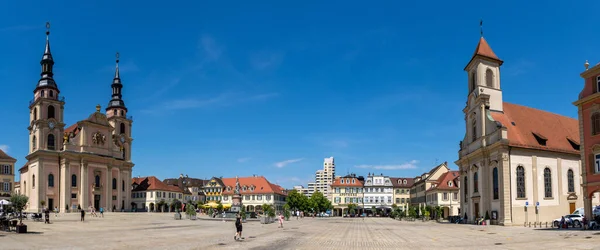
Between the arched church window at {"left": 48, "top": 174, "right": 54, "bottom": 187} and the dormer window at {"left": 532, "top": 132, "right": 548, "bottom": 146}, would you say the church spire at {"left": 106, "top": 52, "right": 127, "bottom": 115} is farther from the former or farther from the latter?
the dormer window at {"left": 532, "top": 132, "right": 548, "bottom": 146}

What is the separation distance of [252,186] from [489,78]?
87278 millimetres

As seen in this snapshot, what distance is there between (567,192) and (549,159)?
4130 millimetres

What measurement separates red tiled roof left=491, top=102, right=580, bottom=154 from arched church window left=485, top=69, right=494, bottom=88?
9.54ft

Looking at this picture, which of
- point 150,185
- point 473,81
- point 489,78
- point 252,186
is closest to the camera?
point 489,78

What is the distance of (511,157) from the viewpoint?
5512 cm

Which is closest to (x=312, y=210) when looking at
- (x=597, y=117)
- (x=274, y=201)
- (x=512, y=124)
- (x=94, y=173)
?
(x=274, y=201)

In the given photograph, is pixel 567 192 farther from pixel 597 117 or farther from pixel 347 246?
pixel 347 246

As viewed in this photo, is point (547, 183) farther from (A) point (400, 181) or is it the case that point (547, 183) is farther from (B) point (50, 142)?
(A) point (400, 181)

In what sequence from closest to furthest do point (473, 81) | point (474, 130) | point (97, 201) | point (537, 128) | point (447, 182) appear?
point (537, 128) < point (474, 130) < point (473, 81) < point (97, 201) < point (447, 182)

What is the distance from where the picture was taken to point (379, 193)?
13738cm

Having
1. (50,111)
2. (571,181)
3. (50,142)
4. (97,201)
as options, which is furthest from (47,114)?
(571,181)

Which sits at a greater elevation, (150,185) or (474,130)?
(474,130)

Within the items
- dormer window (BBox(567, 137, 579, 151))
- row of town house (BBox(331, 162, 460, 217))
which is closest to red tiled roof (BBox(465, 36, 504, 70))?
dormer window (BBox(567, 137, 579, 151))

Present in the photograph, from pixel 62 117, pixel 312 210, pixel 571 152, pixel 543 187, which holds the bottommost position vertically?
pixel 312 210
